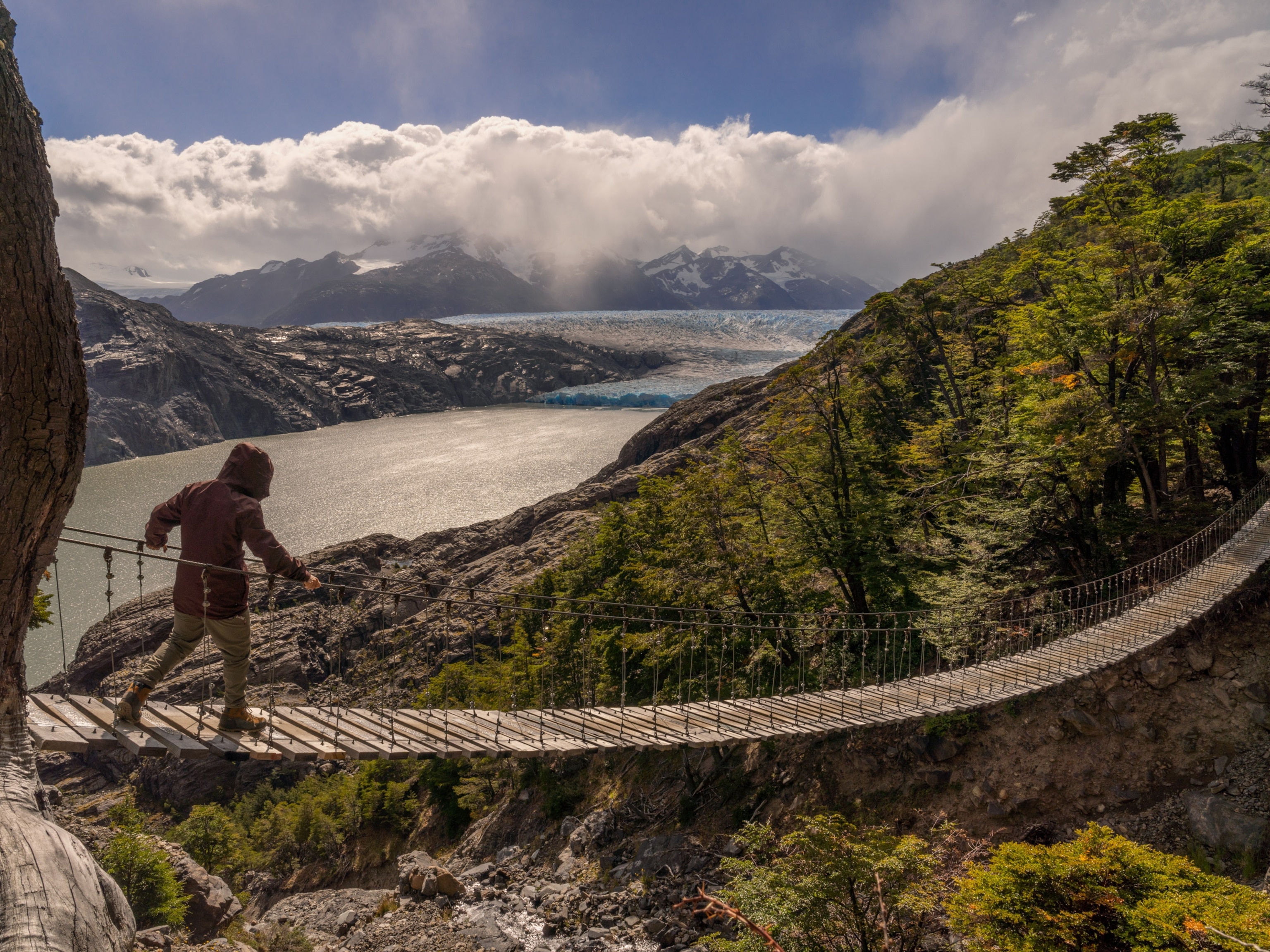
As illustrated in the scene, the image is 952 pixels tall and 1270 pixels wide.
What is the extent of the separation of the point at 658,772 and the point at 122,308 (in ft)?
305

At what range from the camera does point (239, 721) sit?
3.87m

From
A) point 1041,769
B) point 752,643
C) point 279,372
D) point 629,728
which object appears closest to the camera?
point 629,728

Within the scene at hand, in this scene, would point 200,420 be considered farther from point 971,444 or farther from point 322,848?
point 971,444

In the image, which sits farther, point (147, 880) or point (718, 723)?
point (147, 880)

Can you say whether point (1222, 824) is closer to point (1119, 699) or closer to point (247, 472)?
point (1119, 699)

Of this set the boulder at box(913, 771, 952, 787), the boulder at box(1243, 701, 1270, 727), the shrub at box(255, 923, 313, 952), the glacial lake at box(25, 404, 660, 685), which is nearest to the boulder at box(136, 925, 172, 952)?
the shrub at box(255, 923, 313, 952)

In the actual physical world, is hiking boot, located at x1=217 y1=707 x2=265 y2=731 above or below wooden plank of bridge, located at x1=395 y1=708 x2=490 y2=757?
above

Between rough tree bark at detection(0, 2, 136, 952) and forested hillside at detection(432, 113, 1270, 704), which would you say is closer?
rough tree bark at detection(0, 2, 136, 952)

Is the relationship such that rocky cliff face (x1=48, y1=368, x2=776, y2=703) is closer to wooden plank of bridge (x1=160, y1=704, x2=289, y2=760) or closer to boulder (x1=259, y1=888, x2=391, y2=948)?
boulder (x1=259, y1=888, x2=391, y2=948)

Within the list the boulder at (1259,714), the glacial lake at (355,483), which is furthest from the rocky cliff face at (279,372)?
the boulder at (1259,714)

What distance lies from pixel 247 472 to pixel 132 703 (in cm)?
144

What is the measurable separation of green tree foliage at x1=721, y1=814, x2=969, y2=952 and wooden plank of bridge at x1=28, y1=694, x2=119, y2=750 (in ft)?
12.6

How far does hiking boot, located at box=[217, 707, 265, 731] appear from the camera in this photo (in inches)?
150

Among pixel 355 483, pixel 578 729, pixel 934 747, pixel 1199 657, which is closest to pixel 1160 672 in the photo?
pixel 1199 657
